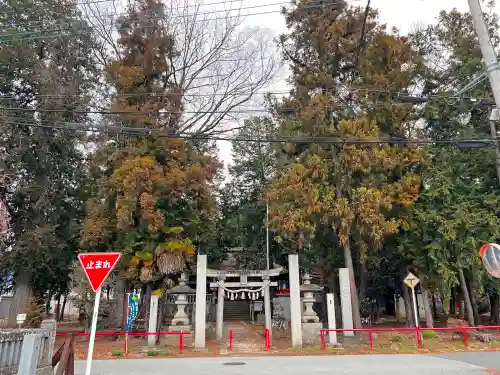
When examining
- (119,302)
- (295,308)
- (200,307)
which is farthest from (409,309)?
(119,302)

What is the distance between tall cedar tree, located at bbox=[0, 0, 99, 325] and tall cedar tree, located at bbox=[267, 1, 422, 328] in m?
11.1

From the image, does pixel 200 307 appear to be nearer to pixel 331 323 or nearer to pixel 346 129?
pixel 331 323

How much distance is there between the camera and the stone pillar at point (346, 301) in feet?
47.1

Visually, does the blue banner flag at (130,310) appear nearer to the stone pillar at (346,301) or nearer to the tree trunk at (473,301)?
the stone pillar at (346,301)

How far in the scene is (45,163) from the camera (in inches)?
734

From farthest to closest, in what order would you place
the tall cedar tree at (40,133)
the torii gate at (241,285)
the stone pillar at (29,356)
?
1. the tall cedar tree at (40,133)
2. the torii gate at (241,285)
3. the stone pillar at (29,356)

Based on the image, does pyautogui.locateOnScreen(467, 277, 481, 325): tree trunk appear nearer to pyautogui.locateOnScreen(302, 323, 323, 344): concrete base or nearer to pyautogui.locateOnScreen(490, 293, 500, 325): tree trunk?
pyautogui.locateOnScreen(490, 293, 500, 325): tree trunk

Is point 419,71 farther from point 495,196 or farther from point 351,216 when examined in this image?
point 351,216

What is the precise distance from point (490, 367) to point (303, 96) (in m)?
13.5

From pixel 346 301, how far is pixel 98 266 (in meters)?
11.1

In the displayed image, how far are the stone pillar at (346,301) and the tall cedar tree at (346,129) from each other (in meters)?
1.43

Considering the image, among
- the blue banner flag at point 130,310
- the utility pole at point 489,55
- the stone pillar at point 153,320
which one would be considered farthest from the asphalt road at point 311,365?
the utility pole at point 489,55

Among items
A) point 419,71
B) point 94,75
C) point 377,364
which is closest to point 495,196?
point 419,71

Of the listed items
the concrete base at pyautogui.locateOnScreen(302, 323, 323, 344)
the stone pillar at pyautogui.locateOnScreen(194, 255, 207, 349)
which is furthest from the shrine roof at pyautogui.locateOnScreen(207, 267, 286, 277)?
the concrete base at pyautogui.locateOnScreen(302, 323, 323, 344)
